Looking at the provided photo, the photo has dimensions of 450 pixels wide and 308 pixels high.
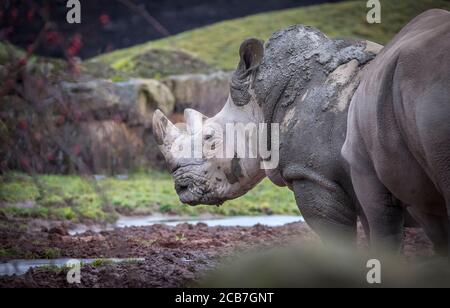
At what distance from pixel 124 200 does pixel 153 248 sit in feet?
13.8

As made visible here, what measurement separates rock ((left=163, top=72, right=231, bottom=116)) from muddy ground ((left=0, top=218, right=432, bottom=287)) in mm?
5982

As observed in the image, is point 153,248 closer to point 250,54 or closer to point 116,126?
point 250,54

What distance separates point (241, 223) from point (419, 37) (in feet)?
19.7

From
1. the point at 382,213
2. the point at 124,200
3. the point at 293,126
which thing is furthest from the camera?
the point at 124,200

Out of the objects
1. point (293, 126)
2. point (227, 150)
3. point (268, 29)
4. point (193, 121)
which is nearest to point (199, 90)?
point (268, 29)

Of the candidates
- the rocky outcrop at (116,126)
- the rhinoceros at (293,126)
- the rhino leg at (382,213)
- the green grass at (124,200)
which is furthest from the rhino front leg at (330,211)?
the rocky outcrop at (116,126)

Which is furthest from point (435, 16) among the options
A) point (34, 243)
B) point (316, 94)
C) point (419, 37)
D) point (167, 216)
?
point (167, 216)

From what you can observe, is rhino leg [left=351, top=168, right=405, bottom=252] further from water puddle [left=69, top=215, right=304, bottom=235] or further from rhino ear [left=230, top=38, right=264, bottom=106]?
water puddle [left=69, top=215, right=304, bottom=235]

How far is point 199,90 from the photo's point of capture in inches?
596

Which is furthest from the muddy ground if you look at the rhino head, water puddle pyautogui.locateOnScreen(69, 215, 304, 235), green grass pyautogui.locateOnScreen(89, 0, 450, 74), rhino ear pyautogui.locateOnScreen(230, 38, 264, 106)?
green grass pyautogui.locateOnScreen(89, 0, 450, 74)

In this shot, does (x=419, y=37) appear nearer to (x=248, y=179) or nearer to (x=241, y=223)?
(x=248, y=179)

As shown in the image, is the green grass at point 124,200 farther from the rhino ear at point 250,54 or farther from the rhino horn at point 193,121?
the rhino ear at point 250,54

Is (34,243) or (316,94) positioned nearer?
(316,94)

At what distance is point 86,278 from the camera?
15.3 feet
